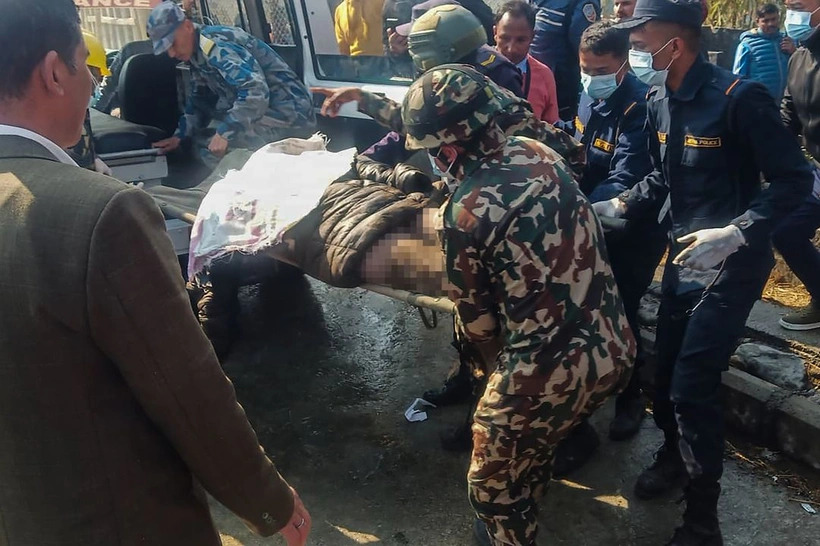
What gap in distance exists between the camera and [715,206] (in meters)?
2.53

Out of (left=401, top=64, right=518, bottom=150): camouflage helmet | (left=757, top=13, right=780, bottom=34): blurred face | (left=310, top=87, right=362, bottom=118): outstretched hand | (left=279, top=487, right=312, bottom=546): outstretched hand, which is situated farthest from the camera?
(left=757, top=13, right=780, bottom=34): blurred face

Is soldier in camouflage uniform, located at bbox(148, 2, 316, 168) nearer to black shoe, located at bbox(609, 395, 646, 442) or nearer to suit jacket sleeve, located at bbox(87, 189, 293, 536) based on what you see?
black shoe, located at bbox(609, 395, 646, 442)

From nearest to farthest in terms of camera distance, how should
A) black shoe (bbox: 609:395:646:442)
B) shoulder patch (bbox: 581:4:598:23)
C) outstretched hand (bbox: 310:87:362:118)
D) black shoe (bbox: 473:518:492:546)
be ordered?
black shoe (bbox: 473:518:492:546) < black shoe (bbox: 609:395:646:442) < outstretched hand (bbox: 310:87:362:118) < shoulder patch (bbox: 581:4:598:23)

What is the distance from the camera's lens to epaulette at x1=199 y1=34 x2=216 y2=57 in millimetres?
4387

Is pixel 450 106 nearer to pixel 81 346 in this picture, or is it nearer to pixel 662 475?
pixel 81 346

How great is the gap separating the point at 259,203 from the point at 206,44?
1562mm

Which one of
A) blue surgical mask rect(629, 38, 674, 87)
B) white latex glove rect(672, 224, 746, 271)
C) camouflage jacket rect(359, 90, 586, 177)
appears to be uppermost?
blue surgical mask rect(629, 38, 674, 87)

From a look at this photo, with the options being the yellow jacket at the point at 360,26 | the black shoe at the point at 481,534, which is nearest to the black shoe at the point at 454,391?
the black shoe at the point at 481,534

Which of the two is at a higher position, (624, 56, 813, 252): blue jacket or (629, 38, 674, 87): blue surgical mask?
(629, 38, 674, 87): blue surgical mask

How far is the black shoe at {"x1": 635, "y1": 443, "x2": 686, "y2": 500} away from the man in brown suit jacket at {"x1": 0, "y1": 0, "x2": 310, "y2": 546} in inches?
83.4

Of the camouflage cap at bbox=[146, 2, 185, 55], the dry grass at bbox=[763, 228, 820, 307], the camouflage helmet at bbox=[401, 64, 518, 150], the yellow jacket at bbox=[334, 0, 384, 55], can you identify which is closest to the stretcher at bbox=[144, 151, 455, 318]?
the camouflage helmet at bbox=[401, 64, 518, 150]

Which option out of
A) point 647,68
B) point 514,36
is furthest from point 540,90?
point 647,68

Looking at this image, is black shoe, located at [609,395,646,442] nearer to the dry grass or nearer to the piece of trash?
the piece of trash

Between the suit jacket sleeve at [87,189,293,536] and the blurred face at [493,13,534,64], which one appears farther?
the blurred face at [493,13,534,64]
